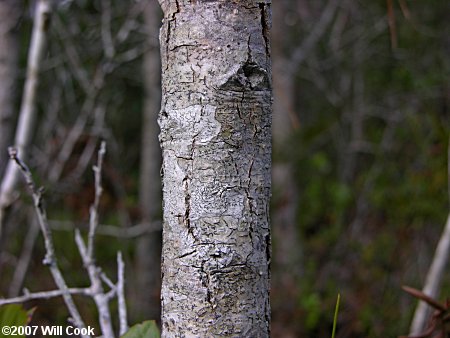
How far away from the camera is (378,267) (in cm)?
454

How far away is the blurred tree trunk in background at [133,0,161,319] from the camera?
421 centimetres

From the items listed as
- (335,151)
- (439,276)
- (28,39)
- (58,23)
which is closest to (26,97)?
(439,276)

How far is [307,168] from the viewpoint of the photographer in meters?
5.79

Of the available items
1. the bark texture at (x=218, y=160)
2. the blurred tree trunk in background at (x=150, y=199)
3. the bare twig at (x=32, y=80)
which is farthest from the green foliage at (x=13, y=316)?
the blurred tree trunk in background at (x=150, y=199)

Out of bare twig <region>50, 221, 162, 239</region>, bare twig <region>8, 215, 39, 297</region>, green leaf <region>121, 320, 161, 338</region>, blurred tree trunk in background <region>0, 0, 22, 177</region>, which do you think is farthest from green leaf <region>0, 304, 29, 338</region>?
bare twig <region>50, 221, 162, 239</region>

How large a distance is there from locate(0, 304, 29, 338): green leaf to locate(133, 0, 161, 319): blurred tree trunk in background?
3122 mm

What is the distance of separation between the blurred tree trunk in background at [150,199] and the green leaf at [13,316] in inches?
123

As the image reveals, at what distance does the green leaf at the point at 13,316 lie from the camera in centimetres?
106

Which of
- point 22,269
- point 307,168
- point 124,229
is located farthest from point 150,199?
point 307,168

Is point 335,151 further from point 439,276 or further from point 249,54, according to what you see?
point 249,54

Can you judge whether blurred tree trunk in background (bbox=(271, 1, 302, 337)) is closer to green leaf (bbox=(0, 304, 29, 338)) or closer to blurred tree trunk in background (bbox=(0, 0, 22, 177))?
blurred tree trunk in background (bbox=(0, 0, 22, 177))

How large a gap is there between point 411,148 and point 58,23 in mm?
3549

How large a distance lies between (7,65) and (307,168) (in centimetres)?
427

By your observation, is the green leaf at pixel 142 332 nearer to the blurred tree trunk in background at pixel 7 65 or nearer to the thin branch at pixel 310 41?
the blurred tree trunk in background at pixel 7 65
